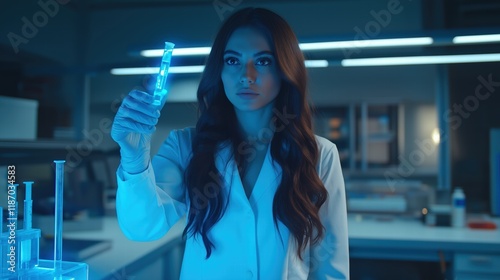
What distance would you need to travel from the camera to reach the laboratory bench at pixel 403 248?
6.72ft

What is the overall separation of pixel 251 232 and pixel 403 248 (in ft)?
4.59

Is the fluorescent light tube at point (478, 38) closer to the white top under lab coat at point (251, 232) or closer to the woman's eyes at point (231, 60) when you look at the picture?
the white top under lab coat at point (251, 232)

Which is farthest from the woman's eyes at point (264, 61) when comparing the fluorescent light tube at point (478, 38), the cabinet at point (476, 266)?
the cabinet at point (476, 266)

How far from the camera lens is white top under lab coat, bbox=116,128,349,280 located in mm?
1141

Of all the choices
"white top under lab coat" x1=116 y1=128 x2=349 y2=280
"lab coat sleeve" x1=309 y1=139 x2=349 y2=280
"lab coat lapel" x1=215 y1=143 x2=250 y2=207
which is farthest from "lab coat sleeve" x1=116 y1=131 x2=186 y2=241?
"lab coat sleeve" x1=309 y1=139 x2=349 y2=280

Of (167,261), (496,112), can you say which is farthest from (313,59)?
(496,112)

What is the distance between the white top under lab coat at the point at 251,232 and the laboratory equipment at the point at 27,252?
0.22m

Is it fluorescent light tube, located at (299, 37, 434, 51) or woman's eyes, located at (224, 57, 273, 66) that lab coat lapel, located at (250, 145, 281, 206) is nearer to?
woman's eyes, located at (224, 57, 273, 66)

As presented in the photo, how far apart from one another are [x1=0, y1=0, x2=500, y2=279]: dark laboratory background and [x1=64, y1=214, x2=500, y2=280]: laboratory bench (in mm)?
219

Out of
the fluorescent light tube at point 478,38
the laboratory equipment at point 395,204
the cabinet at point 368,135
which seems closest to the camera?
the fluorescent light tube at point 478,38

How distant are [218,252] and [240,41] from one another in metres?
0.59

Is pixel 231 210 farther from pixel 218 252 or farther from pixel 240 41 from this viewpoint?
pixel 240 41

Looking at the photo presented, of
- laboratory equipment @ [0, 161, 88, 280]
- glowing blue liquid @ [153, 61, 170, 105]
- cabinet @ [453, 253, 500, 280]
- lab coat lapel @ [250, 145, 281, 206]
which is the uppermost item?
glowing blue liquid @ [153, 61, 170, 105]

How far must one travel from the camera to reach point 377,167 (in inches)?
225
